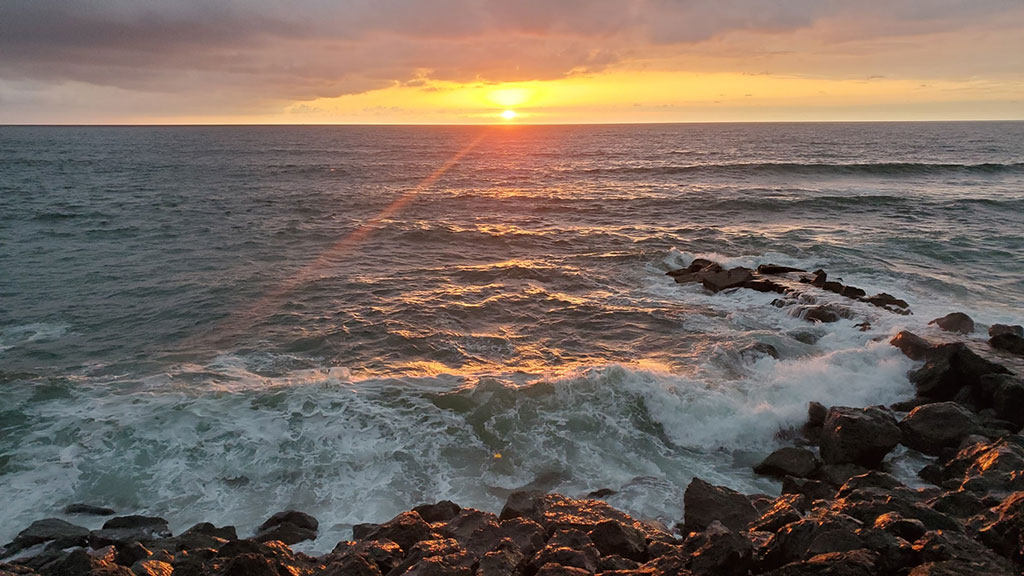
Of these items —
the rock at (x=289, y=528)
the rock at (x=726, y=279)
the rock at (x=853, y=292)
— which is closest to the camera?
the rock at (x=289, y=528)

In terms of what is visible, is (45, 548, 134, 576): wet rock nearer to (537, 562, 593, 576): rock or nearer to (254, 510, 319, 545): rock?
(254, 510, 319, 545): rock

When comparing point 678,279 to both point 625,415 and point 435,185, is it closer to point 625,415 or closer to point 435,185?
point 625,415

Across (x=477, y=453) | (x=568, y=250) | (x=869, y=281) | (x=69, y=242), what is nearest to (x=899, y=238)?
(x=869, y=281)

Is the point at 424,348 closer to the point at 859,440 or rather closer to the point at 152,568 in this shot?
the point at 152,568

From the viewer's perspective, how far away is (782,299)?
57.7 ft

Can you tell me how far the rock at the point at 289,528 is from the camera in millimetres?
7938

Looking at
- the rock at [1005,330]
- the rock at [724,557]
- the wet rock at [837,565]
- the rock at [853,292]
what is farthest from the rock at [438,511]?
the rock at [853,292]

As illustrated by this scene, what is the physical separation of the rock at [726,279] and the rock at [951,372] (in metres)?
7.95

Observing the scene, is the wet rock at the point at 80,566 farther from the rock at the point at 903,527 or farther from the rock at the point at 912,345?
the rock at the point at 912,345

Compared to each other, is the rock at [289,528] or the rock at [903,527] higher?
the rock at [903,527]

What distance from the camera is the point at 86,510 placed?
8.68 m

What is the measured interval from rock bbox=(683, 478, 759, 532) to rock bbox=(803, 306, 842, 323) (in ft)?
32.5

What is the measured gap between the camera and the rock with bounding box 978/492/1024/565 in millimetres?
5234

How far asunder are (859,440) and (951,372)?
13.4 ft
